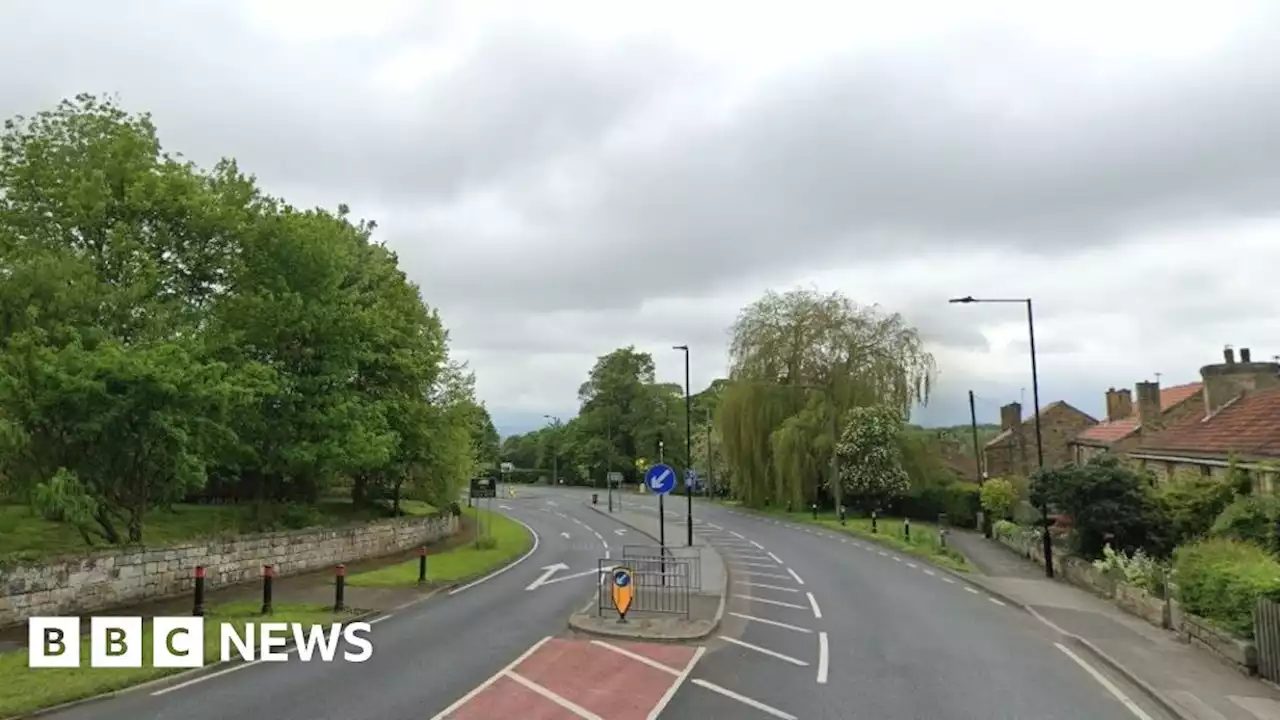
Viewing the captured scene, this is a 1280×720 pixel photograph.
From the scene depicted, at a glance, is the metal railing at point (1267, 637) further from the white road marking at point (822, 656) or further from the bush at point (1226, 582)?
the white road marking at point (822, 656)

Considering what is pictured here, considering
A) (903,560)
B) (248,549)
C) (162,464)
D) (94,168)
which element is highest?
(94,168)

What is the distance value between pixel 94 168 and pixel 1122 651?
25.7m

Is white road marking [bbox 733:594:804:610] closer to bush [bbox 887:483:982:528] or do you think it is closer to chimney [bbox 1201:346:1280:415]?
chimney [bbox 1201:346:1280:415]

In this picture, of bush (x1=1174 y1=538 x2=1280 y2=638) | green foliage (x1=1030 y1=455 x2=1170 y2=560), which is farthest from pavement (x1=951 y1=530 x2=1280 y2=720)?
green foliage (x1=1030 y1=455 x2=1170 y2=560)

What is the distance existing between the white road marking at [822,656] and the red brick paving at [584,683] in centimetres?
200

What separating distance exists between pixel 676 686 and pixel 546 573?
14.0 m

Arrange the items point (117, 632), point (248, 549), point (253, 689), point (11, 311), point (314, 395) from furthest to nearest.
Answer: point (314, 395)
point (248, 549)
point (11, 311)
point (117, 632)
point (253, 689)

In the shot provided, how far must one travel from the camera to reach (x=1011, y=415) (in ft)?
203

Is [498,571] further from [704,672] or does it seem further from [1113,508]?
[1113,508]

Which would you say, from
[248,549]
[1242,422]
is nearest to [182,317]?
[248,549]

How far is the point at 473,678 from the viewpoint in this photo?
39.6 feet

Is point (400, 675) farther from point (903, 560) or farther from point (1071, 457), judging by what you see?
point (1071, 457)

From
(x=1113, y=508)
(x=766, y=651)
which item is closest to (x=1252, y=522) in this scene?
(x=1113, y=508)

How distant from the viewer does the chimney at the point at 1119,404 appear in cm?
5559
